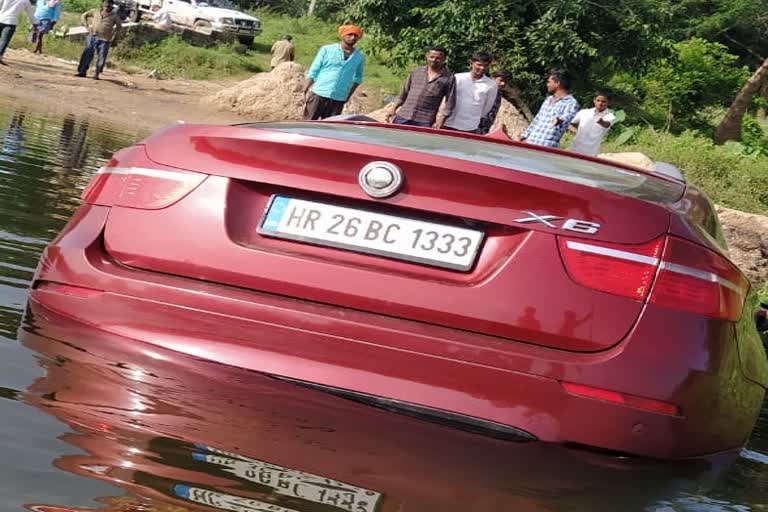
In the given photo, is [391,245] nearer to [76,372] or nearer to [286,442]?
[286,442]

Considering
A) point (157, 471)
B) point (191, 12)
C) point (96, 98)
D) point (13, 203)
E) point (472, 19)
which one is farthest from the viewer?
point (191, 12)

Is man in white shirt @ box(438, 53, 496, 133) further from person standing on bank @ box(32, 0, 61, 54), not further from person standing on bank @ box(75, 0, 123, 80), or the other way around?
person standing on bank @ box(32, 0, 61, 54)

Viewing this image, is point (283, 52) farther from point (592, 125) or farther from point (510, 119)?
point (592, 125)

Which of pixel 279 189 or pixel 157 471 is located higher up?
pixel 279 189

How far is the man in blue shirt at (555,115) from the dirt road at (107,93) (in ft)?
24.9

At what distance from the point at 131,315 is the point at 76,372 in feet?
0.66

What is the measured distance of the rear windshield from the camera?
316cm

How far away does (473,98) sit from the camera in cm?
1051

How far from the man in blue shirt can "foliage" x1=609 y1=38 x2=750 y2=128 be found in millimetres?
18394

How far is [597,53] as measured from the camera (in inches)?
914

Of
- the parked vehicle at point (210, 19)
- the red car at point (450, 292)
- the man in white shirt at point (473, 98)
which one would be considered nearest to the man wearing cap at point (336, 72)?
the man in white shirt at point (473, 98)

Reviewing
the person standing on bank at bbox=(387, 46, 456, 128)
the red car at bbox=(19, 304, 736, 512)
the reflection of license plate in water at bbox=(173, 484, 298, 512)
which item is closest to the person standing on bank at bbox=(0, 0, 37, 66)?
the person standing on bank at bbox=(387, 46, 456, 128)

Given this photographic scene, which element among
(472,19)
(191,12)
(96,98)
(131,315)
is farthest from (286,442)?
(191,12)

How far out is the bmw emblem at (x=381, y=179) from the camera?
2.90 m
